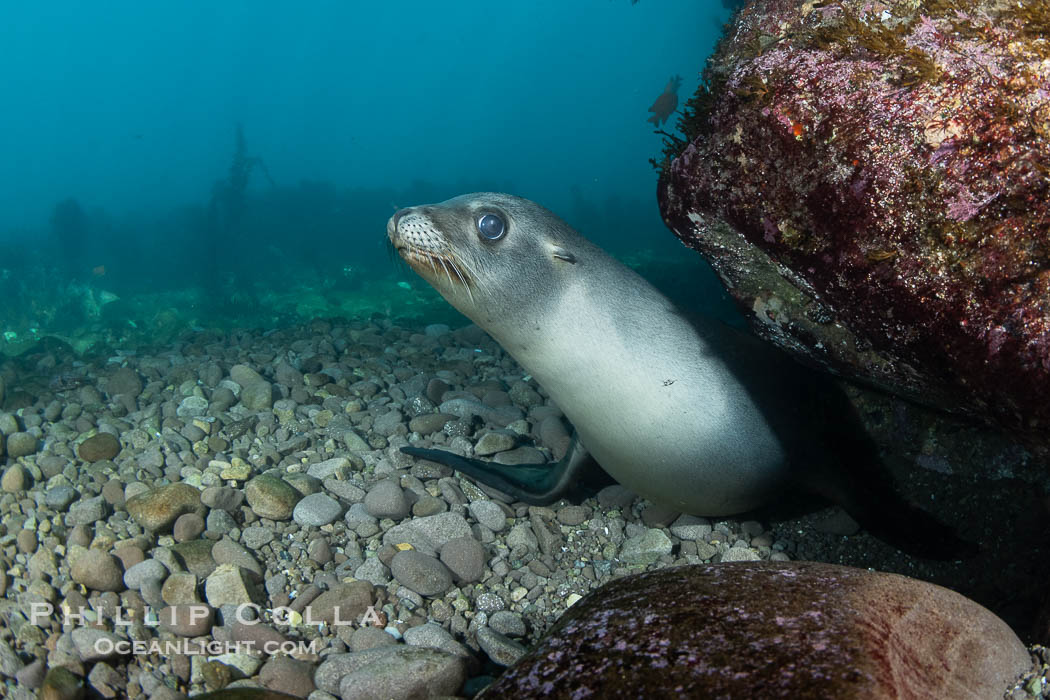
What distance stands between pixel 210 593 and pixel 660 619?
188 cm

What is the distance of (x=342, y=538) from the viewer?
112 inches

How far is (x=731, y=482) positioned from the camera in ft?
9.12

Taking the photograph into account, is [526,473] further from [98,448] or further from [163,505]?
[98,448]

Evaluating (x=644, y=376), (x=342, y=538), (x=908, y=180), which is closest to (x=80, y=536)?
(x=342, y=538)

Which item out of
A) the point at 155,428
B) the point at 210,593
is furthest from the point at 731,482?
the point at 155,428

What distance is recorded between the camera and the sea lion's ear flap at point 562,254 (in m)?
2.69

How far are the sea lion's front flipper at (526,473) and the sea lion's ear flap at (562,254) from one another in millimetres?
1021

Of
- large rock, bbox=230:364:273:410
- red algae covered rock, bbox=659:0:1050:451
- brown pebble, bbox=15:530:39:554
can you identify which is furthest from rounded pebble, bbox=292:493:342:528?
red algae covered rock, bbox=659:0:1050:451

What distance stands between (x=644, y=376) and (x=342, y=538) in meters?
1.62

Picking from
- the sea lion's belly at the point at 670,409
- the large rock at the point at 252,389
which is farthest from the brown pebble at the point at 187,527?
the sea lion's belly at the point at 670,409

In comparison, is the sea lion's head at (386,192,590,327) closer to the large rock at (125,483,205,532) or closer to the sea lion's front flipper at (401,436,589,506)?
the sea lion's front flipper at (401,436,589,506)

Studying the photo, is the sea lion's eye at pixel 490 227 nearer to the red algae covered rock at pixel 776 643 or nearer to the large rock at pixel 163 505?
the red algae covered rock at pixel 776 643

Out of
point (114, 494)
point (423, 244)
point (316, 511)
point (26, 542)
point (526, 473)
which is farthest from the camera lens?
point (526, 473)

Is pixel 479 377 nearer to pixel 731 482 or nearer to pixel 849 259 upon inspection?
pixel 731 482
